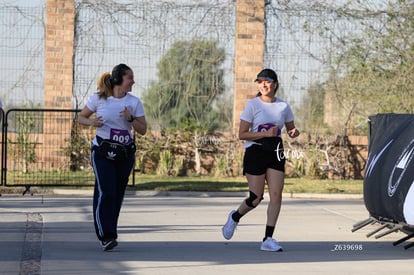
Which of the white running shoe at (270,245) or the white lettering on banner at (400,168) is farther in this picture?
the white lettering on banner at (400,168)

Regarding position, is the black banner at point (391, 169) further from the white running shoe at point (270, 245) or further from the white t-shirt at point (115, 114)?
the white t-shirt at point (115, 114)

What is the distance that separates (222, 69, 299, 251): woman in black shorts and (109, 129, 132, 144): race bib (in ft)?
3.86

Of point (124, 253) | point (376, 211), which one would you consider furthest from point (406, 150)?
point (124, 253)

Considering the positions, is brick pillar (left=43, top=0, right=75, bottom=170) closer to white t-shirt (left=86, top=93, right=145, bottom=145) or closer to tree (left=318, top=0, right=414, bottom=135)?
tree (left=318, top=0, right=414, bottom=135)

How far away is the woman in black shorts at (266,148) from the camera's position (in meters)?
10.6

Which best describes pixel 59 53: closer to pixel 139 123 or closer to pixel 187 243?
pixel 187 243

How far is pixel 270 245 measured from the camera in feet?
34.7

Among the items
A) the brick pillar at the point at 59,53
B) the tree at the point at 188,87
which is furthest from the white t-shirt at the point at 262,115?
the brick pillar at the point at 59,53

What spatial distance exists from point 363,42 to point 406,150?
44.2 ft

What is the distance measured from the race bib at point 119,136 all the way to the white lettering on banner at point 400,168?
283cm

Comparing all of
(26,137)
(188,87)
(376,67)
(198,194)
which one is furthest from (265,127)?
(376,67)

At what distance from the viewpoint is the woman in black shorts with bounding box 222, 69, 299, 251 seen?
418 inches

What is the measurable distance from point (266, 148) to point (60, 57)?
13.7m

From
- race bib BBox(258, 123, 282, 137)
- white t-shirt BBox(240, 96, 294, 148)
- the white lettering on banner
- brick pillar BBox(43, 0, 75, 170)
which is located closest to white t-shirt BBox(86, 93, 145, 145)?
white t-shirt BBox(240, 96, 294, 148)
